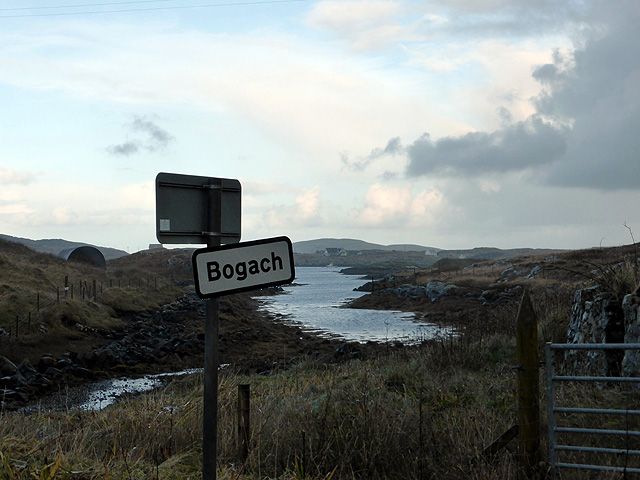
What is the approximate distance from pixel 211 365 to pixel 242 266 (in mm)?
729

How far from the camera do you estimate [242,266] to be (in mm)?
4836

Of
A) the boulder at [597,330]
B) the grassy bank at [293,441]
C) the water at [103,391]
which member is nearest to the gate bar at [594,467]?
the grassy bank at [293,441]

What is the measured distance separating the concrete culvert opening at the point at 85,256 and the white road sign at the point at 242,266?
225ft

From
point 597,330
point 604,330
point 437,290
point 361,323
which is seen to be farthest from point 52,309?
point 437,290

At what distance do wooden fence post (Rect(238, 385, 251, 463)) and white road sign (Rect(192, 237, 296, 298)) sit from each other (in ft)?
8.76

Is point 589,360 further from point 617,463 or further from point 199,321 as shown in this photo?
point 199,321

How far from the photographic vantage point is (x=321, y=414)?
766 centimetres

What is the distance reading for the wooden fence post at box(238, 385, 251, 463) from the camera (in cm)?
709

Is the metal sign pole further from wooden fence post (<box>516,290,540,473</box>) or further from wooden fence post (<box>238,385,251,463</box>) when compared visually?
wooden fence post (<box>516,290,540,473</box>)

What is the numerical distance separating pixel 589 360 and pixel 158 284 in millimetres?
51302

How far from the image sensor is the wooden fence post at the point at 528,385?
6.34m

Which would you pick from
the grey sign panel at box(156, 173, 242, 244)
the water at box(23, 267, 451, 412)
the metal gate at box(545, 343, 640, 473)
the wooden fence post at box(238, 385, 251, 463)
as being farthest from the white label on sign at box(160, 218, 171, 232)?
the water at box(23, 267, 451, 412)

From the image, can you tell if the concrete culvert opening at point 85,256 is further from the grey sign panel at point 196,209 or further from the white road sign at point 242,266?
the white road sign at point 242,266

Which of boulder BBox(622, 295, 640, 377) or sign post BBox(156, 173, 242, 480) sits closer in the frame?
sign post BBox(156, 173, 242, 480)
